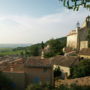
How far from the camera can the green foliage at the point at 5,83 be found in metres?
23.5

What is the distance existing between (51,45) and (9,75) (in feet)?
121

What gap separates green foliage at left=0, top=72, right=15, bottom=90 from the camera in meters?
23.5

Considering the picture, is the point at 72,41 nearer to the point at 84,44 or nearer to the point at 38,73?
the point at 84,44

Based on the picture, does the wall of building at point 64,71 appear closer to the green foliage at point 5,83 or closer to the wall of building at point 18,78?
the wall of building at point 18,78

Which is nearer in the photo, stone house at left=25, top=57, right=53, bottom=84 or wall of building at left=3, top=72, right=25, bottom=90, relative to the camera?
wall of building at left=3, top=72, right=25, bottom=90

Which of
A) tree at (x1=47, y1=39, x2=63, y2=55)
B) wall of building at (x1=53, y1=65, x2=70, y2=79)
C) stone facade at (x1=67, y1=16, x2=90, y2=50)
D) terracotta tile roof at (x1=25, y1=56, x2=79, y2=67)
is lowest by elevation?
wall of building at (x1=53, y1=65, x2=70, y2=79)

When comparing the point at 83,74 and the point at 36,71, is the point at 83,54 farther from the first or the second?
the point at 36,71

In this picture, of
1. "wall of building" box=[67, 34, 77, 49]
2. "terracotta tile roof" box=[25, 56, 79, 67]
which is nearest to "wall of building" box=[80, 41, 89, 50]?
"wall of building" box=[67, 34, 77, 49]

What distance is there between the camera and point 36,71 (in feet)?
87.5

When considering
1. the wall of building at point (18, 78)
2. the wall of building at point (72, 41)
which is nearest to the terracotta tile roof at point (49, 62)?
the wall of building at point (18, 78)

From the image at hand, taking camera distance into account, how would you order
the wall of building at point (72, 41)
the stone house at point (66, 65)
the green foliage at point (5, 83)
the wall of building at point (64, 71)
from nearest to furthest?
the green foliage at point (5, 83) < the wall of building at point (64, 71) < the stone house at point (66, 65) < the wall of building at point (72, 41)

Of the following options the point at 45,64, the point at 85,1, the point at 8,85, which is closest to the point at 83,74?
the point at 45,64

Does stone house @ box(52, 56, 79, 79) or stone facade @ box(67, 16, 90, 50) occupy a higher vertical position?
stone facade @ box(67, 16, 90, 50)

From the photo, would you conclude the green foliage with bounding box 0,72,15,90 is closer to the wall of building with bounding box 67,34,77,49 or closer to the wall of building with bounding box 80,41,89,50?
the wall of building with bounding box 80,41,89,50
